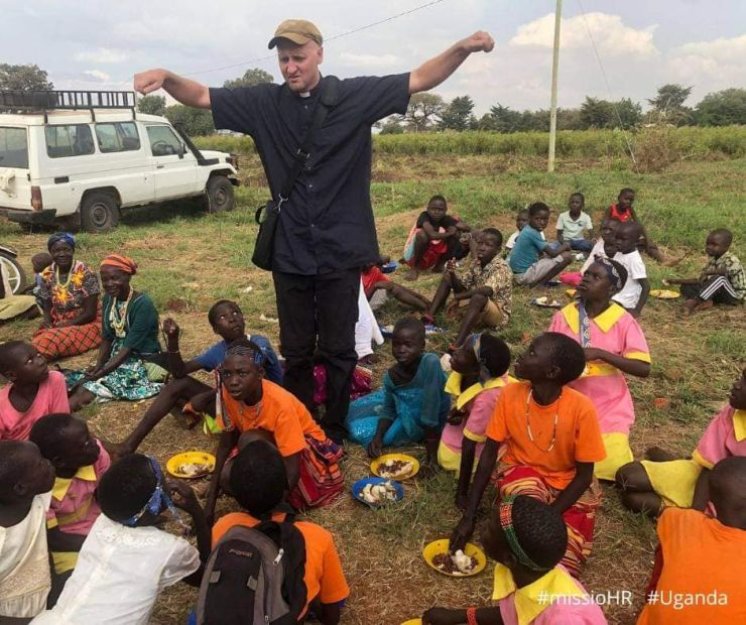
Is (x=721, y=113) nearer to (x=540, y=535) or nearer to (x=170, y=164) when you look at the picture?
(x=170, y=164)

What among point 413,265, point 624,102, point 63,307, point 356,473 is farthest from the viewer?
point 624,102

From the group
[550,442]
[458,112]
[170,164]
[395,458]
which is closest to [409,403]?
[395,458]

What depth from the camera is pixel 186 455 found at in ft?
11.0

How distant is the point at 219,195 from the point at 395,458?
871cm

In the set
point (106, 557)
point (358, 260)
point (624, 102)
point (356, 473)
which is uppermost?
point (624, 102)

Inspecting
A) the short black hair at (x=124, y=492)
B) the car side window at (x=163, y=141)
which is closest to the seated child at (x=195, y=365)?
the short black hair at (x=124, y=492)

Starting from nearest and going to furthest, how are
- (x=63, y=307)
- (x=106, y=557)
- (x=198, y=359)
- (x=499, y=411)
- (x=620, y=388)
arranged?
(x=106, y=557), (x=499, y=411), (x=620, y=388), (x=198, y=359), (x=63, y=307)

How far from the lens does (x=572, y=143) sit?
798 inches

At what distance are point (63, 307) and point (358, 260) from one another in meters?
2.79

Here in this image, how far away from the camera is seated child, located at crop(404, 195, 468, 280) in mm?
6637

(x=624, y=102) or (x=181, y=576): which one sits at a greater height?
(x=624, y=102)

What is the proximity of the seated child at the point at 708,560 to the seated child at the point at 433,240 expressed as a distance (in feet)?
16.3

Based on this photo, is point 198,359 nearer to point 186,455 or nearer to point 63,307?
point 186,455

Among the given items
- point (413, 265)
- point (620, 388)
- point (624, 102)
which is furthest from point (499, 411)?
point (624, 102)
